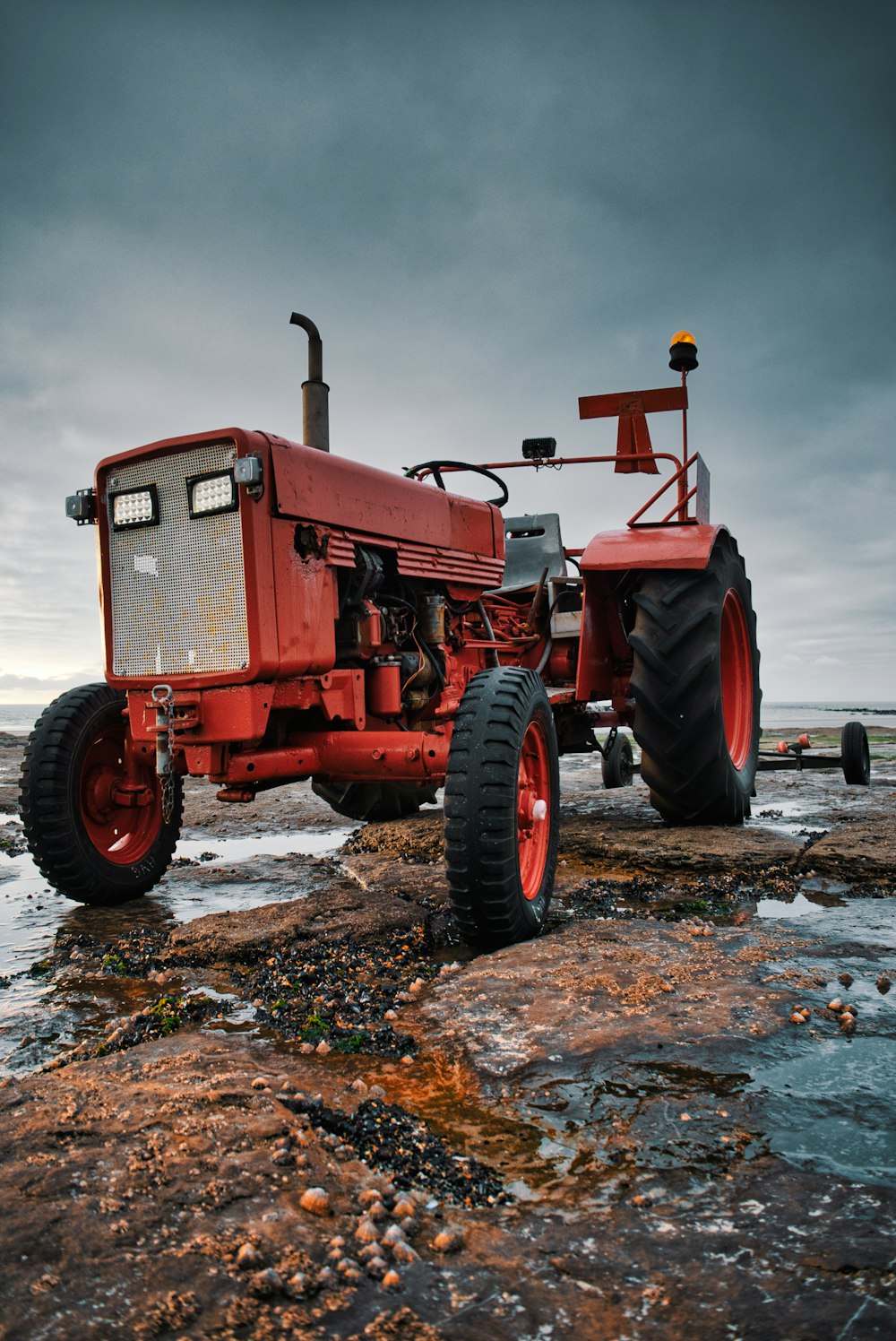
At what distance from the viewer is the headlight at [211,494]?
3381mm

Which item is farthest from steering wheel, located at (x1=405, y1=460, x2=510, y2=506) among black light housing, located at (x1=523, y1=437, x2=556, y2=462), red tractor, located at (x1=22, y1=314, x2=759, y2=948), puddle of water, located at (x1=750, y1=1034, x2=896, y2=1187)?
puddle of water, located at (x1=750, y1=1034, x2=896, y2=1187)

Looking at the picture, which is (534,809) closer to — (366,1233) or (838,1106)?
(838,1106)

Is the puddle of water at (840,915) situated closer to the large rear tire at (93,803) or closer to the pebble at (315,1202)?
the pebble at (315,1202)

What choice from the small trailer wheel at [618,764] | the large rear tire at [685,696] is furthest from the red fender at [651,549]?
the small trailer wheel at [618,764]

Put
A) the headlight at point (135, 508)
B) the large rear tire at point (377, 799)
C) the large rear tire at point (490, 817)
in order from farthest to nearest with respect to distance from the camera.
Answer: the large rear tire at point (377, 799) < the headlight at point (135, 508) < the large rear tire at point (490, 817)

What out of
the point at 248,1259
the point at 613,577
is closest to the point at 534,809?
the point at 613,577

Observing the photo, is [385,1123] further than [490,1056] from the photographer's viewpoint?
No

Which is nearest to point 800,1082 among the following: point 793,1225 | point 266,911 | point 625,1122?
point 625,1122

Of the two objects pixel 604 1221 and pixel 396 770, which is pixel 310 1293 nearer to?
pixel 604 1221

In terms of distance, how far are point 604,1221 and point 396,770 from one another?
2.21 meters

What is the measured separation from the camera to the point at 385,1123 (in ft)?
6.09

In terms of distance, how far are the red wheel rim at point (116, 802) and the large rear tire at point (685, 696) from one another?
2448 mm

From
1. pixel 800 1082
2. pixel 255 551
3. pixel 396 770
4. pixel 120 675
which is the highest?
pixel 255 551

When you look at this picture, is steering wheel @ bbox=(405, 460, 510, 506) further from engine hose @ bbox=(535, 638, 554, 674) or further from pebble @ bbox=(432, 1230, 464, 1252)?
pebble @ bbox=(432, 1230, 464, 1252)
